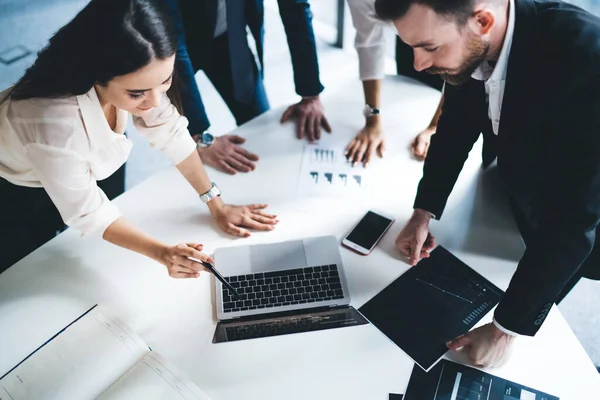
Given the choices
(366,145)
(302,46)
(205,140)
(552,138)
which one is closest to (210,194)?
(205,140)

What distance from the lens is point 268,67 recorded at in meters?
3.10

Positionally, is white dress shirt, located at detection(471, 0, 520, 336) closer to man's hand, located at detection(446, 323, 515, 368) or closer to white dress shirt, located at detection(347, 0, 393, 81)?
man's hand, located at detection(446, 323, 515, 368)

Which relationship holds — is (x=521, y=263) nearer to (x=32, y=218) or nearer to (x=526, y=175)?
(x=526, y=175)

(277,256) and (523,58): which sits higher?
(523,58)

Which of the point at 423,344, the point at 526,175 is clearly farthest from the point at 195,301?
the point at 526,175

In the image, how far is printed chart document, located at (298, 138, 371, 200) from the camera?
4.55 feet

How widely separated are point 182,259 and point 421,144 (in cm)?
78

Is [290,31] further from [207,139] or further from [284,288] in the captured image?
[284,288]

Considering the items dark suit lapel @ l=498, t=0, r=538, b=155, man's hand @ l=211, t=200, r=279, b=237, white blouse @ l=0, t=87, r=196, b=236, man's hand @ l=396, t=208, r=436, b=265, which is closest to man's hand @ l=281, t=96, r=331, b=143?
man's hand @ l=211, t=200, r=279, b=237

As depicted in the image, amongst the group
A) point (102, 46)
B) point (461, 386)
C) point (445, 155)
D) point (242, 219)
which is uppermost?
point (102, 46)

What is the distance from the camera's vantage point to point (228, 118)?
2.80 m

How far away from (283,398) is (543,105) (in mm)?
764

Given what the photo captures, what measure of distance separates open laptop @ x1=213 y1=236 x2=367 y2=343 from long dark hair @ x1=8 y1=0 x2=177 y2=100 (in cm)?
50

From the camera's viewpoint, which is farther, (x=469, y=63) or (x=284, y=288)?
(x=284, y=288)
